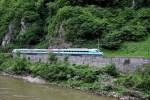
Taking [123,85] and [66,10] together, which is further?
[66,10]

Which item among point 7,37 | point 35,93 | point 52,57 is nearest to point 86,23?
point 52,57

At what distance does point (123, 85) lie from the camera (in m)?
42.4

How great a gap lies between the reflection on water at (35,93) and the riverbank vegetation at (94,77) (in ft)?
6.07

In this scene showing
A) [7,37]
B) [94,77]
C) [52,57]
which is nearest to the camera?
[94,77]

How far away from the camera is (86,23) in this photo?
61250 mm

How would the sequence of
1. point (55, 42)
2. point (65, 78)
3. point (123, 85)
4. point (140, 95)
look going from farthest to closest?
point (55, 42) → point (65, 78) → point (123, 85) → point (140, 95)

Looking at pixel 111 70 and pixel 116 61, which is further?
pixel 116 61

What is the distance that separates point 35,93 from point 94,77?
696 centimetres

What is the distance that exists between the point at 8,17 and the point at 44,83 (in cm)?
3635

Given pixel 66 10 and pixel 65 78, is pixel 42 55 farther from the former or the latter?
pixel 65 78

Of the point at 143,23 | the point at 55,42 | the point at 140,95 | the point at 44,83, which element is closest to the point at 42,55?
the point at 55,42

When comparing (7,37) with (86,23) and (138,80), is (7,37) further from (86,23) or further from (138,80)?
(138,80)

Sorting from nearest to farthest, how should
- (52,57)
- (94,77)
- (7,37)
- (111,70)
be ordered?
(111,70) < (94,77) < (52,57) < (7,37)

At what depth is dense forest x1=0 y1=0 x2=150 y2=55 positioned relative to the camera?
58625mm
